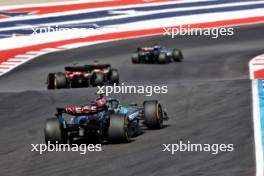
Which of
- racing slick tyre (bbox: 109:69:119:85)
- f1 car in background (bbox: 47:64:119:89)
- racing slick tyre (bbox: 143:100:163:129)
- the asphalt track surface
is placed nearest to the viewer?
the asphalt track surface

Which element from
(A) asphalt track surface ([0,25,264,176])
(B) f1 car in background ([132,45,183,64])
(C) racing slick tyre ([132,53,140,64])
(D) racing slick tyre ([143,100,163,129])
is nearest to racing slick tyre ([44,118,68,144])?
(A) asphalt track surface ([0,25,264,176])

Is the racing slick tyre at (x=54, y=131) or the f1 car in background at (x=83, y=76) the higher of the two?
the f1 car in background at (x=83, y=76)

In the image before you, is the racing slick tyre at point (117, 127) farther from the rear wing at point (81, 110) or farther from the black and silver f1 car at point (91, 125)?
the rear wing at point (81, 110)

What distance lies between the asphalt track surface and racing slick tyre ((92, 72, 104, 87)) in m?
1.30

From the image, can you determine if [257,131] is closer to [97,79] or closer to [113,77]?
[97,79]

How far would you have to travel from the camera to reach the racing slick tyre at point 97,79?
25562mm

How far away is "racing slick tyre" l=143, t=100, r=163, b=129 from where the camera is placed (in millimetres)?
16453

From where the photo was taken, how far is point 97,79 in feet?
84.0

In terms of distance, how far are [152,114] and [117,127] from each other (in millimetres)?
1518

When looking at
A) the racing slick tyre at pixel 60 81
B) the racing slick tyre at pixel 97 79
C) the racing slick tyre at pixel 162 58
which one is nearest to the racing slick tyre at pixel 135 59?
the racing slick tyre at pixel 162 58

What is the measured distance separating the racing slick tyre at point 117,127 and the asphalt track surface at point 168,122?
0.58 ft

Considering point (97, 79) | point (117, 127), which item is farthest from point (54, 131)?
point (97, 79)

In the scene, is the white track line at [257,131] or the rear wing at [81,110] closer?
the white track line at [257,131]

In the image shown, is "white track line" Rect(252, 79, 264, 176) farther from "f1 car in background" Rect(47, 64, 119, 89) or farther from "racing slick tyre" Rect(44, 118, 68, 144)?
"f1 car in background" Rect(47, 64, 119, 89)
